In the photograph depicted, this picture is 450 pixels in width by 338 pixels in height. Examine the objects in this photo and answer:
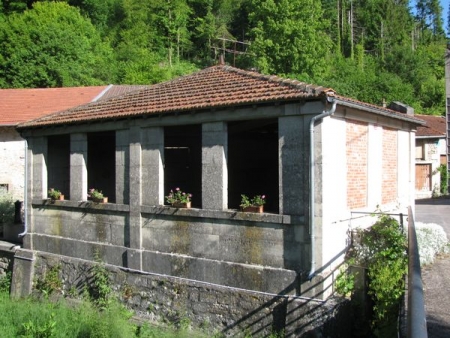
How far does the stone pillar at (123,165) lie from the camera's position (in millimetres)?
11096

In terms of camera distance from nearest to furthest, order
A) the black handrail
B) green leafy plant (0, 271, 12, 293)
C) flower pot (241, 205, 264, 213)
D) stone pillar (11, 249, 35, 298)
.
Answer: the black handrail, flower pot (241, 205, 264, 213), stone pillar (11, 249, 35, 298), green leafy plant (0, 271, 12, 293)

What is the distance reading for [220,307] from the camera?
9.31 metres

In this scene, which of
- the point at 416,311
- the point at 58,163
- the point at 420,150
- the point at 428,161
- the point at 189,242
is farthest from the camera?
the point at 420,150

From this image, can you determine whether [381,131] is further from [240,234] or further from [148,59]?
[148,59]

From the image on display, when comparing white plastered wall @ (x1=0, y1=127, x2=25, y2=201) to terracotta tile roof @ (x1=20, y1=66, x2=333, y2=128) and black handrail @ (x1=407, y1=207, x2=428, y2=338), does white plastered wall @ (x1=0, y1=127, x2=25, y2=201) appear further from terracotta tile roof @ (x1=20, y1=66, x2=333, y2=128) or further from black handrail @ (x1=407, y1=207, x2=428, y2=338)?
black handrail @ (x1=407, y1=207, x2=428, y2=338)

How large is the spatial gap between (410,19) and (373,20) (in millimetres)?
8511

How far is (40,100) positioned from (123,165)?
15.1 metres

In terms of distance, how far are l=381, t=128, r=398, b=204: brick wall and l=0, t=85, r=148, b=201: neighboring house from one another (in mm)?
15281

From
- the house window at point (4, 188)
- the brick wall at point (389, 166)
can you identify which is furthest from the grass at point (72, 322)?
the house window at point (4, 188)

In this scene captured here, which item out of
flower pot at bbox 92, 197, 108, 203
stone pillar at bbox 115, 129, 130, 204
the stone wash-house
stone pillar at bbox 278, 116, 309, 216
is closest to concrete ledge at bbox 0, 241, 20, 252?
the stone wash-house

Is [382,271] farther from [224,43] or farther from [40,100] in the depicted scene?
[224,43]

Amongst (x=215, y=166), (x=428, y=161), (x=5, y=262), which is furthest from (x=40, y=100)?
(x=428, y=161)

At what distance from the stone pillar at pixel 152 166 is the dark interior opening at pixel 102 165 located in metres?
4.48

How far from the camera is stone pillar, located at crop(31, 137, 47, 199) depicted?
43.5 feet
